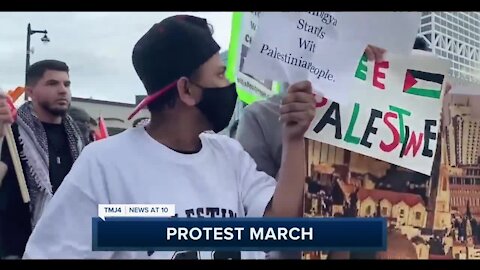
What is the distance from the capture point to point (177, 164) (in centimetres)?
396

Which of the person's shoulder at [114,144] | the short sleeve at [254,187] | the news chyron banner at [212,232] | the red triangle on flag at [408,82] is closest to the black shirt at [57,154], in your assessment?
the person's shoulder at [114,144]

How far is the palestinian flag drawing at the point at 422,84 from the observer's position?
399cm

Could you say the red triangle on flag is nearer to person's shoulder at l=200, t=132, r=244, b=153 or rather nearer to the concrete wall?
person's shoulder at l=200, t=132, r=244, b=153

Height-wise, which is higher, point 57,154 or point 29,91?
point 29,91

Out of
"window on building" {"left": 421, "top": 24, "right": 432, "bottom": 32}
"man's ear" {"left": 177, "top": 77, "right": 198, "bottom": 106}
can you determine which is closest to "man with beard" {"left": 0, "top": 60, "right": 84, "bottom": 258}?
"man's ear" {"left": 177, "top": 77, "right": 198, "bottom": 106}

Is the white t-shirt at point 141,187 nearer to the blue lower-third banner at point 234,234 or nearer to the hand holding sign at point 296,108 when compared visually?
the blue lower-third banner at point 234,234

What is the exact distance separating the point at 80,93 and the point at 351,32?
148 centimetres

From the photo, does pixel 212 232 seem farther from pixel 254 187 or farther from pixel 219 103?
pixel 219 103

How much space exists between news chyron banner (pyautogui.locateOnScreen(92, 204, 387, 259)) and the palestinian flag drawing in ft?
2.36

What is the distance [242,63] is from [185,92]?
0.34m

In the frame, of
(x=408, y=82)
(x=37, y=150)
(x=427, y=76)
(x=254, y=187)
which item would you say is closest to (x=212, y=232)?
(x=254, y=187)

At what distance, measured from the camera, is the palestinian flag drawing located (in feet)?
13.1
